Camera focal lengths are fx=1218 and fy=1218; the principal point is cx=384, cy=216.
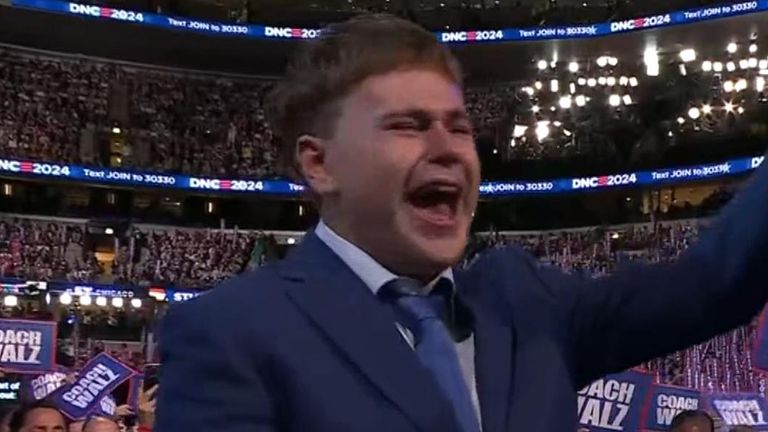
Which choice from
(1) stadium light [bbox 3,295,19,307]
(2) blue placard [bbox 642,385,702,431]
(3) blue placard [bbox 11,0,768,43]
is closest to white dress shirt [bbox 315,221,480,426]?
(2) blue placard [bbox 642,385,702,431]

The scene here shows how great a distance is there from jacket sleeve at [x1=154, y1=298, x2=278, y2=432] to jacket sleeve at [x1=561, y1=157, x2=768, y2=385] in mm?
406

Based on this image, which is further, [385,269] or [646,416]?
[646,416]

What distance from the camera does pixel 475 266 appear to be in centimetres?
154

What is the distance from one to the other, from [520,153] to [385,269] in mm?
22289

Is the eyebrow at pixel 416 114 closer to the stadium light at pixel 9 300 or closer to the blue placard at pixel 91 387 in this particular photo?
the blue placard at pixel 91 387

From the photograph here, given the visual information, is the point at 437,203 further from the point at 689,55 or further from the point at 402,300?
the point at 689,55

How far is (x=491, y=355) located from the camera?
1.39 metres

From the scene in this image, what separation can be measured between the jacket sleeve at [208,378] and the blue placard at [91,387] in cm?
594

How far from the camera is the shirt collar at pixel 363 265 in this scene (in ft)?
4.62

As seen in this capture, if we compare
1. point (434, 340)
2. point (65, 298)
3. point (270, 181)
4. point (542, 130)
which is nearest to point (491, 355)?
point (434, 340)

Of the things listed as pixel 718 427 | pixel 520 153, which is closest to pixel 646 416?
pixel 718 427

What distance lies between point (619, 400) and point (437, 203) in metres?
5.04

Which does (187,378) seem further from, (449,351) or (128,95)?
(128,95)

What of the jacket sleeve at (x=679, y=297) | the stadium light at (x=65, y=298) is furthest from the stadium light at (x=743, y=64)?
the jacket sleeve at (x=679, y=297)
